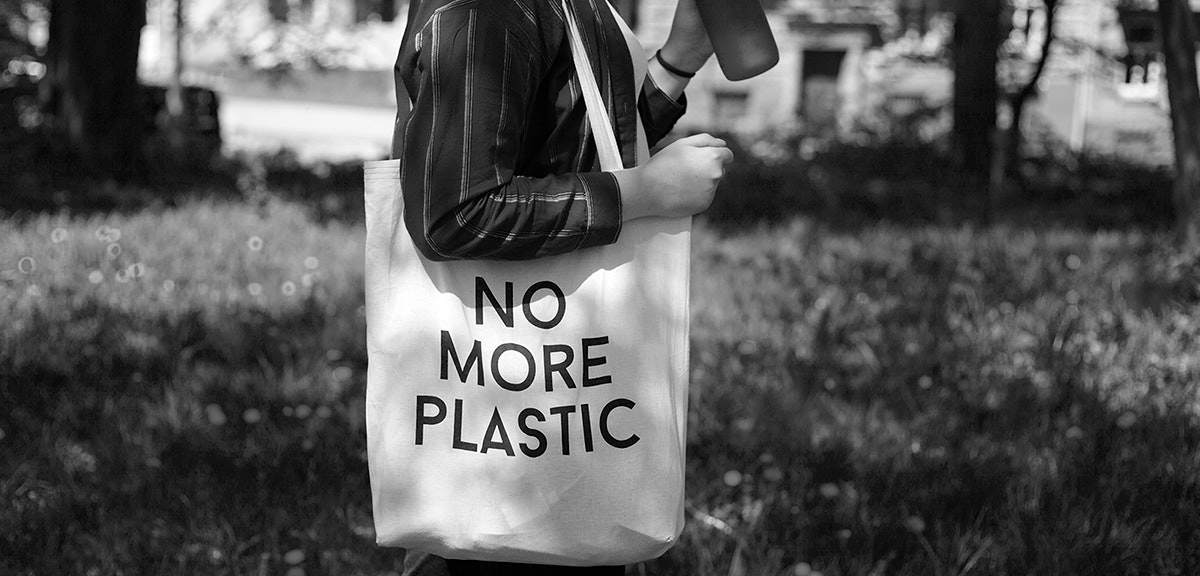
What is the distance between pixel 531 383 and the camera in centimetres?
148

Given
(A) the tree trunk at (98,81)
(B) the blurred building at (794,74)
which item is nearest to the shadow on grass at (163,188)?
(A) the tree trunk at (98,81)

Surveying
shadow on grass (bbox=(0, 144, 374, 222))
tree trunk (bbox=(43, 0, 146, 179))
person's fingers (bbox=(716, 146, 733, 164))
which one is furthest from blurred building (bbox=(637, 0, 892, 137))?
person's fingers (bbox=(716, 146, 733, 164))

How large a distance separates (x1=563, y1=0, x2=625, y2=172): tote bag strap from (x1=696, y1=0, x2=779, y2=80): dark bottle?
25cm

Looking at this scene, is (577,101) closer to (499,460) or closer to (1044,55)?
(499,460)

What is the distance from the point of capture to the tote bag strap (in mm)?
1445

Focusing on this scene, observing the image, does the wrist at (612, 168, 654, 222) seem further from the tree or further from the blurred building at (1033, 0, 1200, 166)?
the tree

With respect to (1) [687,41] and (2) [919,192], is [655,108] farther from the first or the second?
(2) [919,192]

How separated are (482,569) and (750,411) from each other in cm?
182

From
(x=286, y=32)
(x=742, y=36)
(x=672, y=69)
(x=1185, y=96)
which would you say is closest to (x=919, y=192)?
(x=1185, y=96)

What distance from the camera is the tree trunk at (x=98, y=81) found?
22.9 feet

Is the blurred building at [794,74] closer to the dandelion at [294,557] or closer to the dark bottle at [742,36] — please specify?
the dandelion at [294,557]

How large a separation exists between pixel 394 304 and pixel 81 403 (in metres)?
2.17

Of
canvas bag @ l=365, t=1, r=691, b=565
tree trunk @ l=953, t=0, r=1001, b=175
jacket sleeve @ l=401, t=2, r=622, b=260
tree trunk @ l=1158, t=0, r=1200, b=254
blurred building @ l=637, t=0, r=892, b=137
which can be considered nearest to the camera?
jacket sleeve @ l=401, t=2, r=622, b=260

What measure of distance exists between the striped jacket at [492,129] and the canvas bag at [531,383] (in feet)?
0.14
